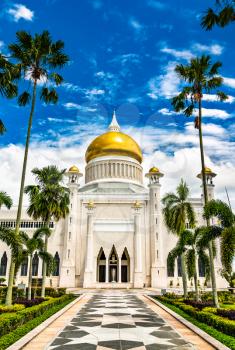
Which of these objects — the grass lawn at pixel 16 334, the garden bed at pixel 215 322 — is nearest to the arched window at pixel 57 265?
the garden bed at pixel 215 322

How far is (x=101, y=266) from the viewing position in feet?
150

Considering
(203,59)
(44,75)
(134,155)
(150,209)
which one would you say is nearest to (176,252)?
(203,59)

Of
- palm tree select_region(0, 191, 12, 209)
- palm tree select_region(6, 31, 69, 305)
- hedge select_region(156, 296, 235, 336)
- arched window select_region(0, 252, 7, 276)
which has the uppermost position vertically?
palm tree select_region(6, 31, 69, 305)

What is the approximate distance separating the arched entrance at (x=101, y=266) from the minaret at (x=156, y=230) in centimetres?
701

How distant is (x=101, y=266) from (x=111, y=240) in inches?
162

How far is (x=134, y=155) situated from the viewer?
57.7 meters

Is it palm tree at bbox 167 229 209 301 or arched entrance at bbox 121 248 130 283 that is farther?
arched entrance at bbox 121 248 130 283

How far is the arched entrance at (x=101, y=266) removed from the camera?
4522 cm

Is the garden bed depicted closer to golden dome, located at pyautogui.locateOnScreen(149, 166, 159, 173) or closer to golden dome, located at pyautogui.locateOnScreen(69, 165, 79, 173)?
golden dome, located at pyautogui.locateOnScreen(149, 166, 159, 173)

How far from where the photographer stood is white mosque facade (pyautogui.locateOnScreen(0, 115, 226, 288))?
4406cm

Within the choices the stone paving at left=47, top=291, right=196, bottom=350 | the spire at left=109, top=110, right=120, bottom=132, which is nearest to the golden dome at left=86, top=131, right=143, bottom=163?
the spire at left=109, top=110, right=120, bottom=132

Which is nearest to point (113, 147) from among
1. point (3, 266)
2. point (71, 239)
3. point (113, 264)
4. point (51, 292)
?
point (71, 239)

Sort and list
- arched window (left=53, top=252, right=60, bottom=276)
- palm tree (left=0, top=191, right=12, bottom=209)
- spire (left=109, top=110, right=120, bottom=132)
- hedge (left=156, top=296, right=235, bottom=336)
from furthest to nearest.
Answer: spire (left=109, top=110, right=120, bottom=132)
arched window (left=53, top=252, right=60, bottom=276)
palm tree (left=0, top=191, right=12, bottom=209)
hedge (left=156, top=296, right=235, bottom=336)

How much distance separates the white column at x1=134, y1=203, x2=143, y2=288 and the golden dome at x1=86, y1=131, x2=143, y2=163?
13945 mm
